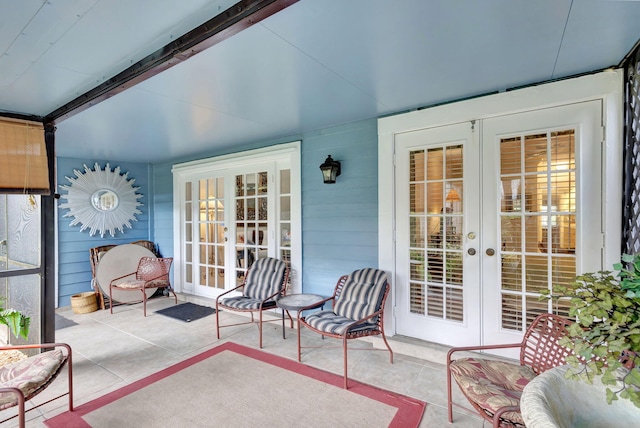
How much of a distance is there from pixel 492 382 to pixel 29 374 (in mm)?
2771

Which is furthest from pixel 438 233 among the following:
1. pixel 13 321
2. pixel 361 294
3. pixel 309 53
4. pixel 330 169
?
pixel 13 321

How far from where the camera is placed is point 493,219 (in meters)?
2.66

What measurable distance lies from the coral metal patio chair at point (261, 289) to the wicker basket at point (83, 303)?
2.16 m

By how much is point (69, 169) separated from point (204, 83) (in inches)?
153

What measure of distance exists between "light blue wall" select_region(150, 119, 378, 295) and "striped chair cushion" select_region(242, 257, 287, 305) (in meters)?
0.31

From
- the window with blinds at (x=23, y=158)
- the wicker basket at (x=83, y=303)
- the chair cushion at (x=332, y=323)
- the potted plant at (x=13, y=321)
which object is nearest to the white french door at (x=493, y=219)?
the chair cushion at (x=332, y=323)

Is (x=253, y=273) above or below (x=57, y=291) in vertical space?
above

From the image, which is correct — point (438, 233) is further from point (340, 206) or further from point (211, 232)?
point (211, 232)

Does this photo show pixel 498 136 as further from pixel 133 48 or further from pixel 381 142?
pixel 133 48

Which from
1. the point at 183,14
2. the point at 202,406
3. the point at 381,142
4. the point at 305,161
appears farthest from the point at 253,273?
Answer: the point at 183,14

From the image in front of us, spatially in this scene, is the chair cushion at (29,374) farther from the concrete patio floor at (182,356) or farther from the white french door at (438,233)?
the white french door at (438,233)

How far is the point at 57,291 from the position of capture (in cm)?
459

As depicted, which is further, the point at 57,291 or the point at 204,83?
the point at 57,291

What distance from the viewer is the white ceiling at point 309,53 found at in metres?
1.52
